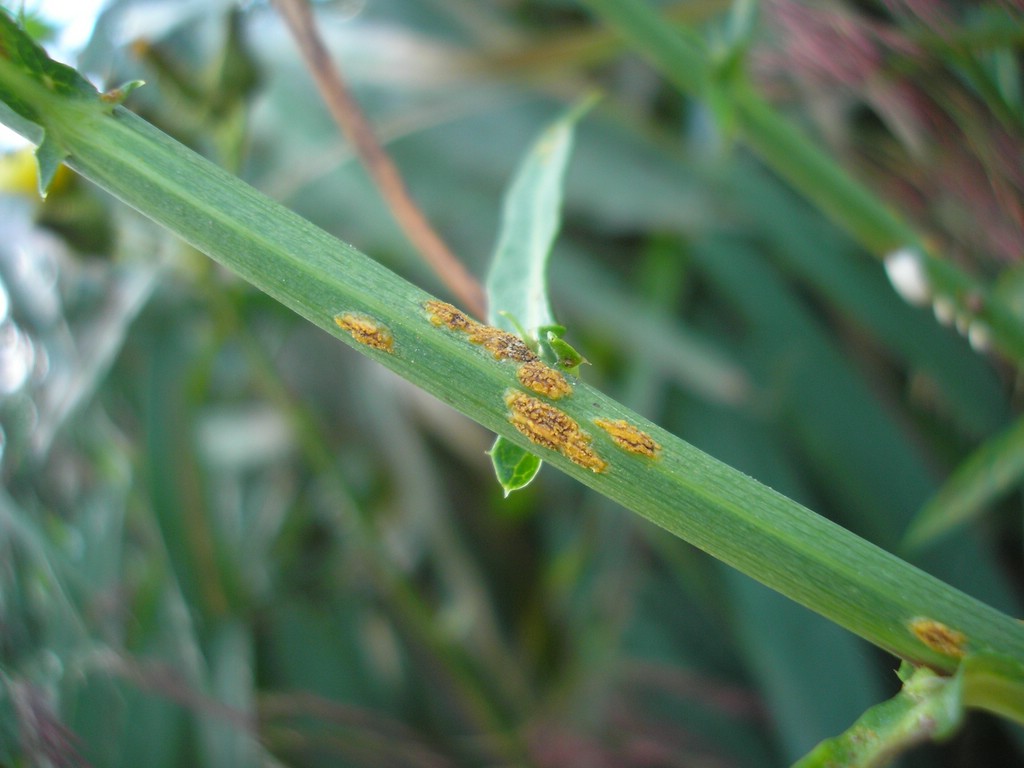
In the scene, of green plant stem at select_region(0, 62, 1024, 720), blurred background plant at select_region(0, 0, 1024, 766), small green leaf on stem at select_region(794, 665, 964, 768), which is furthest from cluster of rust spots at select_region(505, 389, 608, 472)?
blurred background plant at select_region(0, 0, 1024, 766)

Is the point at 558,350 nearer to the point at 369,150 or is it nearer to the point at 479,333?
the point at 479,333

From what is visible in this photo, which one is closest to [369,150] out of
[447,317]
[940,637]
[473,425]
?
[447,317]

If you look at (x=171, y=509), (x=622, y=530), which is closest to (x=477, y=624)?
(x=622, y=530)

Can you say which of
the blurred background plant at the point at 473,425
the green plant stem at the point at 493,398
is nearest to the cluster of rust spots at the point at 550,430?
the green plant stem at the point at 493,398

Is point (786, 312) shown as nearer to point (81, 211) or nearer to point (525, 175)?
point (525, 175)

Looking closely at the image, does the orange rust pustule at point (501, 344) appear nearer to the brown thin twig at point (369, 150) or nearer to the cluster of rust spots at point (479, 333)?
Result: the cluster of rust spots at point (479, 333)

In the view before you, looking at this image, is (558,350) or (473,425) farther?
(473,425)

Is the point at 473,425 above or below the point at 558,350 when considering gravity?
below
